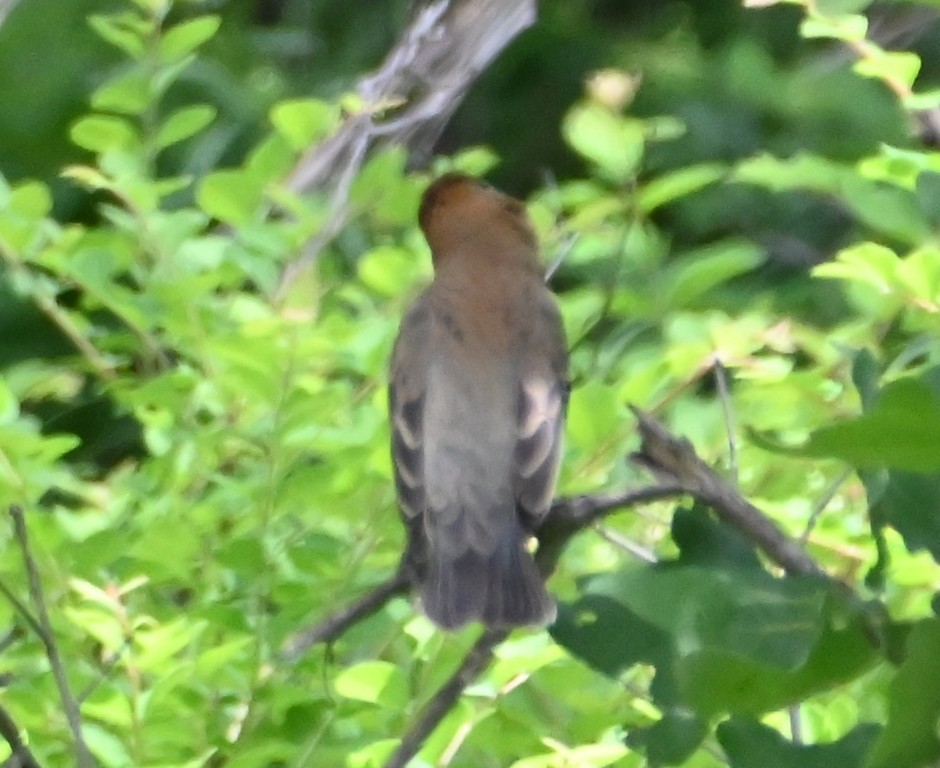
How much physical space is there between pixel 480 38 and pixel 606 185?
23.4 inches

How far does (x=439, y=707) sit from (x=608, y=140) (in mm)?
862

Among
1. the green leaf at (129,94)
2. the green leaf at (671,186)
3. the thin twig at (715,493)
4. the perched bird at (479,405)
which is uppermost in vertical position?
the thin twig at (715,493)

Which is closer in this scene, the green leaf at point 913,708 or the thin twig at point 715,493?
the green leaf at point 913,708

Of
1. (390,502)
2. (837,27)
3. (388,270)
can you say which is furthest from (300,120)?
(837,27)

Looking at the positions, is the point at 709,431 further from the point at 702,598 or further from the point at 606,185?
the point at 702,598

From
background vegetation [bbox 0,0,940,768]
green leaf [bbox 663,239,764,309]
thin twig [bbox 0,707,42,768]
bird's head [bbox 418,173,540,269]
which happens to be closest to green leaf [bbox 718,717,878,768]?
background vegetation [bbox 0,0,940,768]

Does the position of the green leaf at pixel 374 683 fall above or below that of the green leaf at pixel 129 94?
below

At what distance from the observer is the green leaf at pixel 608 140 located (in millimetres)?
1867

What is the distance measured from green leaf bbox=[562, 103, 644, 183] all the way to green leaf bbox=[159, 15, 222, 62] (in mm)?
511

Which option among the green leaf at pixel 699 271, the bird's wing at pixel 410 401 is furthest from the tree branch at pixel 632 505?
the bird's wing at pixel 410 401

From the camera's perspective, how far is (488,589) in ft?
6.79

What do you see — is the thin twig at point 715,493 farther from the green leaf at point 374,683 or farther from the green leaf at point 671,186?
the green leaf at point 671,186

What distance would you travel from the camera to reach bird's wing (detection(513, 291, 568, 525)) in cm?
227

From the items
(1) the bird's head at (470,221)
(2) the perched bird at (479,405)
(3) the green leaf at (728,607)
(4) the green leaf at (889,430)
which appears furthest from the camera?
(1) the bird's head at (470,221)
